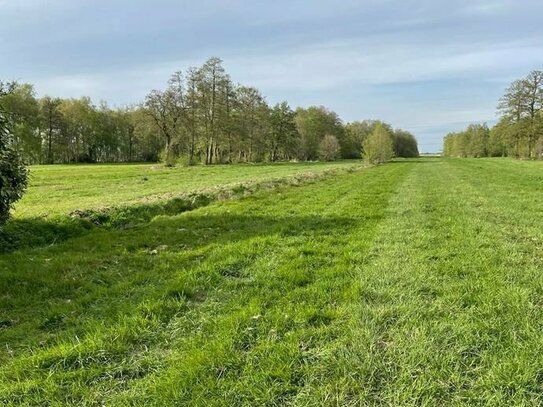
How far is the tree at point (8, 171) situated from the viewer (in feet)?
31.2

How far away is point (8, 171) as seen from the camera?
31.9ft

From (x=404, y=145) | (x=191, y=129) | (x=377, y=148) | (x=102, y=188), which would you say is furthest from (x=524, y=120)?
(x=404, y=145)

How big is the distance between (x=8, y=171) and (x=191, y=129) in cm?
5263

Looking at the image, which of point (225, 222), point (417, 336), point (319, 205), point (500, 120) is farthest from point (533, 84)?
point (417, 336)

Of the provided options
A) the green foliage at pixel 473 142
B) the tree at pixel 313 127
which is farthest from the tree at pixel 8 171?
the green foliage at pixel 473 142

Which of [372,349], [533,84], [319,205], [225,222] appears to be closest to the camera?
[372,349]

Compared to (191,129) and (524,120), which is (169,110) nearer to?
(191,129)

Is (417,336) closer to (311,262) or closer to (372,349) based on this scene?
(372,349)

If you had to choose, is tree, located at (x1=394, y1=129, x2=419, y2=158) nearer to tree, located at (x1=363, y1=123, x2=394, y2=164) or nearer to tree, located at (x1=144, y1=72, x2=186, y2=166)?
tree, located at (x1=363, y1=123, x2=394, y2=164)

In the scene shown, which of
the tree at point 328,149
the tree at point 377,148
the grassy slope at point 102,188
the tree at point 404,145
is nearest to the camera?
the grassy slope at point 102,188

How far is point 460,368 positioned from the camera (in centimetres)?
383

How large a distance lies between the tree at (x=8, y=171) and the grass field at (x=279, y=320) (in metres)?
1.20

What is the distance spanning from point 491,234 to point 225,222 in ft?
22.2

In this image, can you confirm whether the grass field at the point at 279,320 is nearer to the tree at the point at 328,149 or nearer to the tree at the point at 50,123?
the tree at the point at 50,123
